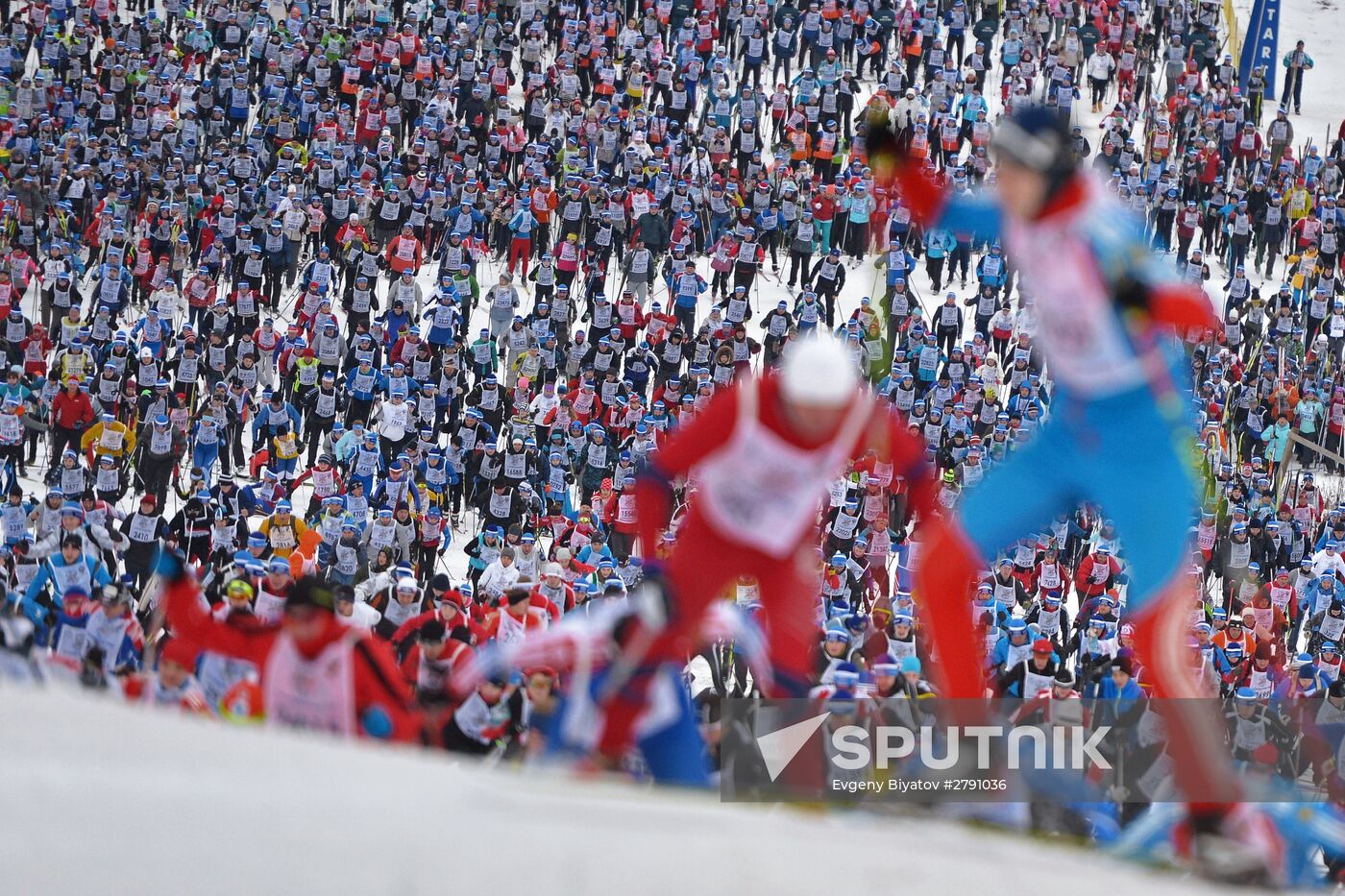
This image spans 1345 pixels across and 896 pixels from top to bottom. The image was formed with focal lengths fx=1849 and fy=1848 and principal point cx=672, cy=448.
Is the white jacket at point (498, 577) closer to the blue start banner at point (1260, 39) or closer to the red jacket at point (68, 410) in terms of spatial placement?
the red jacket at point (68, 410)

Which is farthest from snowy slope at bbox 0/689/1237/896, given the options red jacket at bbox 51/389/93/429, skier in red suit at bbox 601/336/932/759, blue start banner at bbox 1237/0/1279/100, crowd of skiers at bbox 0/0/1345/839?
blue start banner at bbox 1237/0/1279/100

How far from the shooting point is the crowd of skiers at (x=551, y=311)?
46.3ft

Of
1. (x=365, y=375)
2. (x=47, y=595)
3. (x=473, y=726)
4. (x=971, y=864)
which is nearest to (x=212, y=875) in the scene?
(x=971, y=864)

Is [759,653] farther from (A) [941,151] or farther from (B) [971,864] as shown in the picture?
(A) [941,151]

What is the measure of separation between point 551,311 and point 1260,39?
17.1 metres

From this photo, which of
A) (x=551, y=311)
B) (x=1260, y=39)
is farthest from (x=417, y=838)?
(x=1260, y=39)

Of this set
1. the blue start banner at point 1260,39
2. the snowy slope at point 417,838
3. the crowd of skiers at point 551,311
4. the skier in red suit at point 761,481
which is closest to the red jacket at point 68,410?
the crowd of skiers at point 551,311

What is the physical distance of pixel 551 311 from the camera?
902 inches

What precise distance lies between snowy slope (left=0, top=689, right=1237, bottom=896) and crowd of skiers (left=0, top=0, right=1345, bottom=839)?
83.9 inches

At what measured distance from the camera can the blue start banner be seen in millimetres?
33344

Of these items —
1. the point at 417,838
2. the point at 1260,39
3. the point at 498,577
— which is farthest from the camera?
the point at 1260,39

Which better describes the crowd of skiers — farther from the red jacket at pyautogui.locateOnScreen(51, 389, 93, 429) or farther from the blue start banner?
the blue start banner

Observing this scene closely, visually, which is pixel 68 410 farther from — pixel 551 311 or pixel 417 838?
pixel 417 838

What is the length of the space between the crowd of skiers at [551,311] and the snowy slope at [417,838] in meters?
2.13
